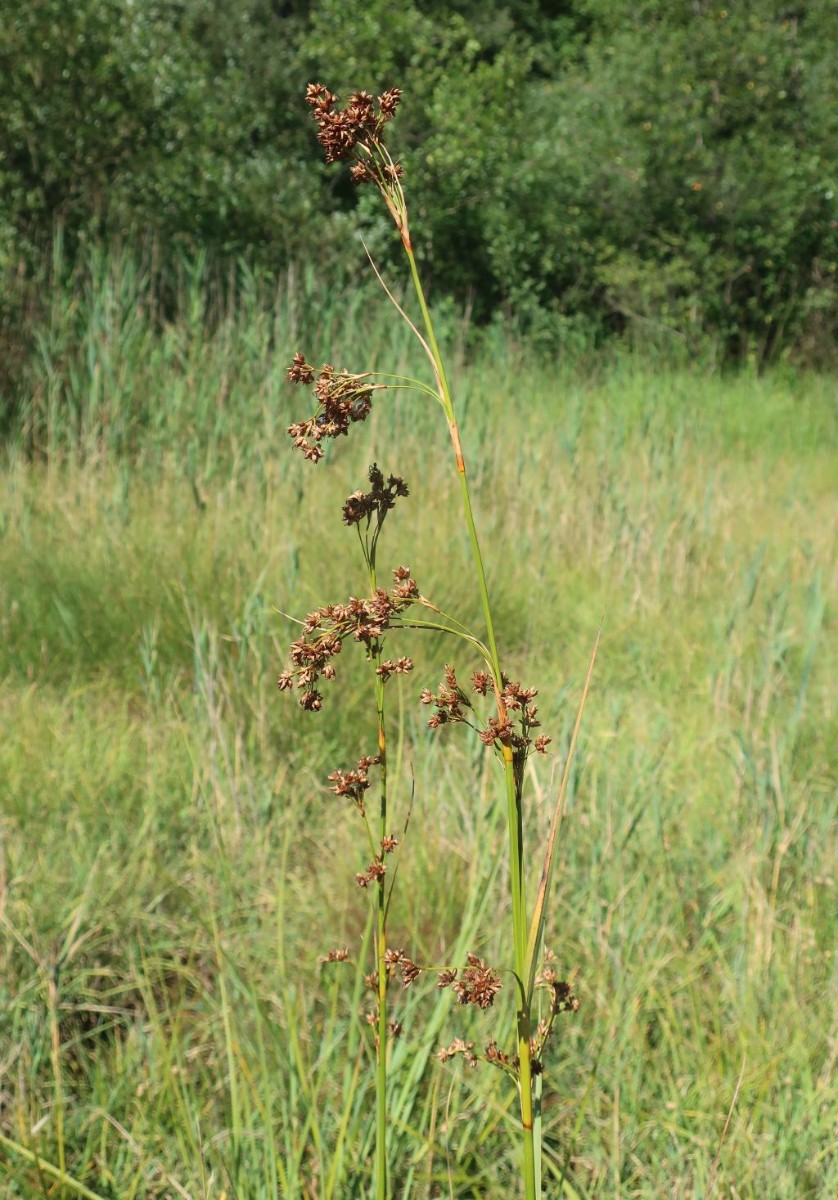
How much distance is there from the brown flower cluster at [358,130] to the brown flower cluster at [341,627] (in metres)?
0.24

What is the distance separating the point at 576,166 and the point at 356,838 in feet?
30.7

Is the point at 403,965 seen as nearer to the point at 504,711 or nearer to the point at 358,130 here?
the point at 504,711

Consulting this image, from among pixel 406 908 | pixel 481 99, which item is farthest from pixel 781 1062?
pixel 481 99

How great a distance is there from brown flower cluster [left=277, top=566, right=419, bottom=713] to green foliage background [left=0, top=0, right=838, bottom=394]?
832 cm

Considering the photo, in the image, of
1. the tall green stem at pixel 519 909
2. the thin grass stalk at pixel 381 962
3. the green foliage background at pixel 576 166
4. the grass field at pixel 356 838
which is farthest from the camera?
the green foliage background at pixel 576 166

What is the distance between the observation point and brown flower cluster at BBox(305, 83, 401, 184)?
0.71 metres

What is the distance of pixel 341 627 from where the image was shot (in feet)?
2.45

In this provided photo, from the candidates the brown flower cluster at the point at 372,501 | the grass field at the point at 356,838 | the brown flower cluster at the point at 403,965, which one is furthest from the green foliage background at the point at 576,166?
the brown flower cluster at the point at 403,965

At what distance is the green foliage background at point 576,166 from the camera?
9531mm

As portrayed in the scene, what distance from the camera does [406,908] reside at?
6.63ft

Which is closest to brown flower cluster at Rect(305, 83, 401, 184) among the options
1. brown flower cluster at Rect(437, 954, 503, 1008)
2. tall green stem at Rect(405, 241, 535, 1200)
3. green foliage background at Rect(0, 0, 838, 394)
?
tall green stem at Rect(405, 241, 535, 1200)

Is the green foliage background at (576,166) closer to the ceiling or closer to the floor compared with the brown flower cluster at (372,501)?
closer to the ceiling

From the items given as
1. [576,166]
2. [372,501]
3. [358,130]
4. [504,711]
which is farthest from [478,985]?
[576,166]

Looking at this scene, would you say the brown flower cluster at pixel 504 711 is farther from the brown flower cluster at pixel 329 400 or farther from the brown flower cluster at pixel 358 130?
the brown flower cluster at pixel 358 130
